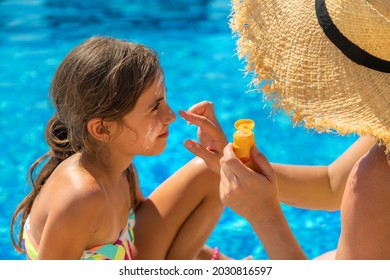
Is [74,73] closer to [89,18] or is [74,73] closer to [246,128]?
[246,128]

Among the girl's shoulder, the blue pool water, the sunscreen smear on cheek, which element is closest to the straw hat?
the sunscreen smear on cheek

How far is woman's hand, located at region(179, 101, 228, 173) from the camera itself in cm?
223

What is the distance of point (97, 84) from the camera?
2215mm

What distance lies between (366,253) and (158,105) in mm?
918

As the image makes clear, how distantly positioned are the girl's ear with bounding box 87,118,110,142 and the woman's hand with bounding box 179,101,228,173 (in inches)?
10.4

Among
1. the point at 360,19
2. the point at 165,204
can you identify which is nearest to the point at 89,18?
the point at 165,204

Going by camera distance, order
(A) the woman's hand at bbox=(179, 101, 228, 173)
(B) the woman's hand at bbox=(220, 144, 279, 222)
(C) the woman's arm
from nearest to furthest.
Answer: (B) the woman's hand at bbox=(220, 144, 279, 222), (A) the woman's hand at bbox=(179, 101, 228, 173), (C) the woman's arm

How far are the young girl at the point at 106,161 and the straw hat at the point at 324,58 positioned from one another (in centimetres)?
48

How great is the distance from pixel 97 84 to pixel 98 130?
0.51 feet

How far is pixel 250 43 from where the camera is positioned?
184 centimetres

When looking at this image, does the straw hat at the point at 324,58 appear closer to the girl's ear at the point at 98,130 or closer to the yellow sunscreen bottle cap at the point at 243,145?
the yellow sunscreen bottle cap at the point at 243,145

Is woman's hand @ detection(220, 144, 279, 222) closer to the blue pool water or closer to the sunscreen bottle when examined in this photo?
the sunscreen bottle

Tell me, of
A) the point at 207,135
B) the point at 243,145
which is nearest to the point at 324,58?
the point at 243,145

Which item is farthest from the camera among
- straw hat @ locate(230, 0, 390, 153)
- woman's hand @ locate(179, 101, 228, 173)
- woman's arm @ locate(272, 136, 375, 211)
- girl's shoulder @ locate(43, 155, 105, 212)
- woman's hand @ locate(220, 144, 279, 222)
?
woman's arm @ locate(272, 136, 375, 211)
